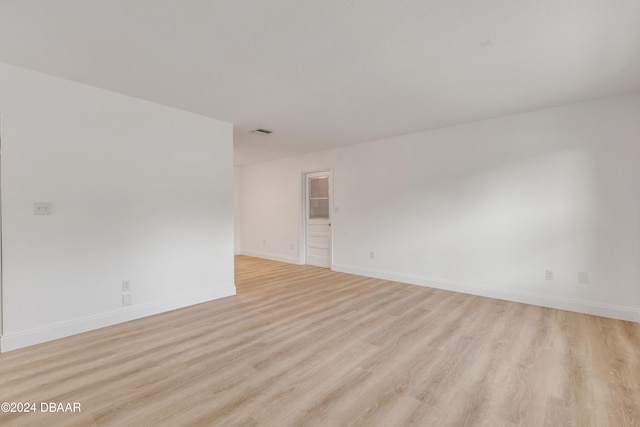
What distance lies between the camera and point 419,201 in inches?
180

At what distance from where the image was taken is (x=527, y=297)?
3.60 metres

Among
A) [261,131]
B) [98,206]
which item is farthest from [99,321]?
[261,131]

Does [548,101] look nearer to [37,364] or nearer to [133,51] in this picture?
[133,51]

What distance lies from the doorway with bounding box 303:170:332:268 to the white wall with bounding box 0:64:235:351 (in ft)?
8.31

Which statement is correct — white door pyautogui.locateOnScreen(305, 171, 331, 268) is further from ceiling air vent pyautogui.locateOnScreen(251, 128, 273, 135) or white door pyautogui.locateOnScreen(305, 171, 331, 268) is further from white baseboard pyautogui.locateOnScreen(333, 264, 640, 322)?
ceiling air vent pyautogui.locateOnScreen(251, 128, 273, 135)

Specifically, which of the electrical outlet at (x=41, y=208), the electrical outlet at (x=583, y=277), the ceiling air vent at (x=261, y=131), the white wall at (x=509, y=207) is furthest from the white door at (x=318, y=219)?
the electrical outlet at (x=41, y=208)

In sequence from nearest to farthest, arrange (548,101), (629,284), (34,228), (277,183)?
1. (34,228)
2. (629,284)
3. (548,101)
4. (277,183)

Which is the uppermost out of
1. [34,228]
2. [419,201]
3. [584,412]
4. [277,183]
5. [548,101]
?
[548,101]

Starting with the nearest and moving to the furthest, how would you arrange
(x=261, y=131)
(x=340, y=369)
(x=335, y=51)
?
1. (x=340, y=369)
2. (x=335, y=51)
3. (x=261, y=131)

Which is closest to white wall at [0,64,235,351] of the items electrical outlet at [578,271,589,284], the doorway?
the doorway

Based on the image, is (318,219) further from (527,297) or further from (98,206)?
(98,206)

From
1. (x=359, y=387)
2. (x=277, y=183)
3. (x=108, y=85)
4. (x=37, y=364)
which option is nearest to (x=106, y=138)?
(x=108, y=85)

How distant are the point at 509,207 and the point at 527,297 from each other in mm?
1155

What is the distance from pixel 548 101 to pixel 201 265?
4626mm
